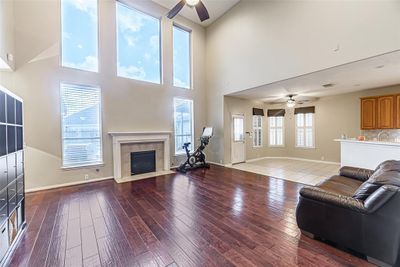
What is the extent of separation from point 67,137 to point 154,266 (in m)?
4.14

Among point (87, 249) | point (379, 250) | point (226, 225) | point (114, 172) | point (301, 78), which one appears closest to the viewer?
point (379, 250)

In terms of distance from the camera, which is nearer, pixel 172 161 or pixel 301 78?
pixel 301 78

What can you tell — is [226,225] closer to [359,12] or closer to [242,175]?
[242,175]

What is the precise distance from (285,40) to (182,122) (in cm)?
413

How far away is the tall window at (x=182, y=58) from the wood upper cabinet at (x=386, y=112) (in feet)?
21.7

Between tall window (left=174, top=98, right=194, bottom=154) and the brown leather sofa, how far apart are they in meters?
4.81

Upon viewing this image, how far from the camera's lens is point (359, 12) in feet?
11.3

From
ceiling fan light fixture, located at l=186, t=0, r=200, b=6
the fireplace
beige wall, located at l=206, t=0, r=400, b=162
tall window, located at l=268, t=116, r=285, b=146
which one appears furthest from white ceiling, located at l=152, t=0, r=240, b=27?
tall window, located at l=268, t=116, r=285, b=146

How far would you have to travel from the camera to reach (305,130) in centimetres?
806

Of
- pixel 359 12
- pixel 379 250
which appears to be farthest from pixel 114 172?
pixel 359 12

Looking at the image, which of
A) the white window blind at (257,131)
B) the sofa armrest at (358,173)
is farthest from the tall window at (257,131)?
the sofa armrest at (358,173)

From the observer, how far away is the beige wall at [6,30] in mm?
3186

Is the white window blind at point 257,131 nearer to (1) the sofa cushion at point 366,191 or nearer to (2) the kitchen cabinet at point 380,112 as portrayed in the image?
(2) the kitchen cabinet at point 380,112

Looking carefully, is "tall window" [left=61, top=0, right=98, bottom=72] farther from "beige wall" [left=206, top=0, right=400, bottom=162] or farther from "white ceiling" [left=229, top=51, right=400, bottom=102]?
"white ceiling" [left=229, top=51, right=400, bottom=102]
